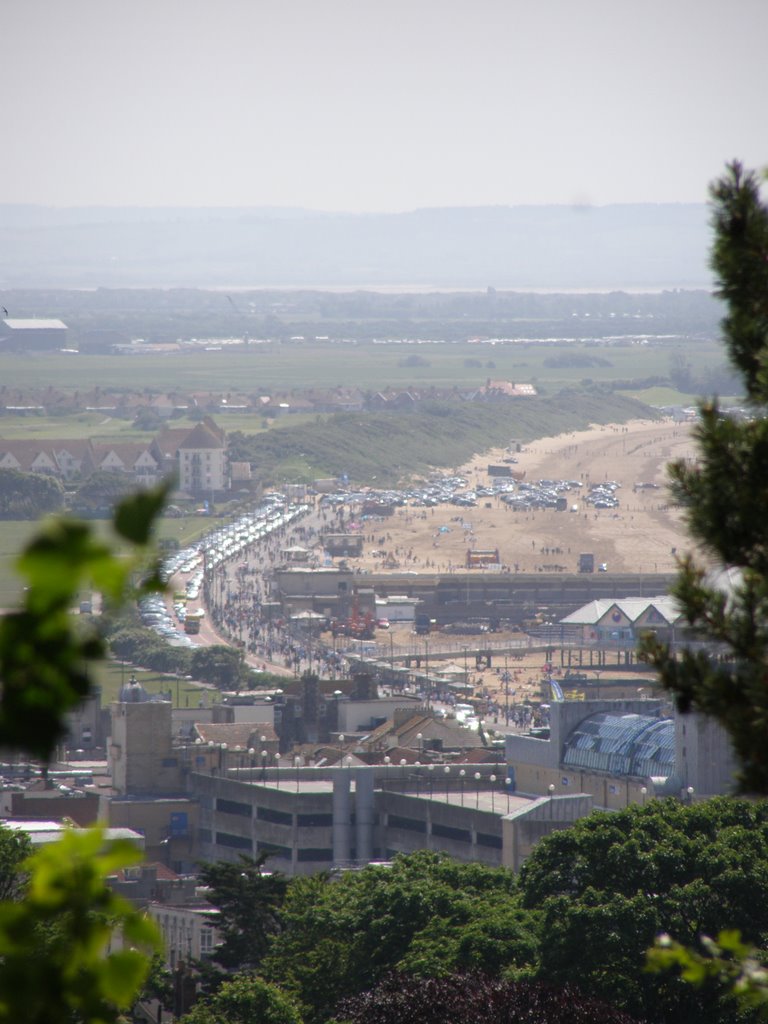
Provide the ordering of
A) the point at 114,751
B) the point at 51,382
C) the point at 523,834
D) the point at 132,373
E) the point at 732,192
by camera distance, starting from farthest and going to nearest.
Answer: the point at 132,373
the point at 51,382
the point at 114,751
the point at 523,834
the point at 732,192

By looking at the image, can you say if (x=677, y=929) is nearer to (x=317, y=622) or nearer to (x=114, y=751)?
(x=114, y=751)

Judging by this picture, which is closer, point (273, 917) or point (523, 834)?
point (273, 917)

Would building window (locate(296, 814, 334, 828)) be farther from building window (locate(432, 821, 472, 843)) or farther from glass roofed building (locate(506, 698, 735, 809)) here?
glass roofed building (locate(506, 698, 735, 809))

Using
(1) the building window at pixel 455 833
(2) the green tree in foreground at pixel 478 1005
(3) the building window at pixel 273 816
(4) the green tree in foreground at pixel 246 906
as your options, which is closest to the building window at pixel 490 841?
(1) the building window at pixel 455 833

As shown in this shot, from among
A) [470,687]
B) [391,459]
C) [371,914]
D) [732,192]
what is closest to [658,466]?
[391,459]

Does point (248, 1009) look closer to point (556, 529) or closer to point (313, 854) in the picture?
point (313, 854)

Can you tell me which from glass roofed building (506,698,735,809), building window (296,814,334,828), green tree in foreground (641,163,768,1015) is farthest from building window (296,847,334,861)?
green tree in foreground (641,163,768,1015)

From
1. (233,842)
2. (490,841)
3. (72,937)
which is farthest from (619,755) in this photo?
(72,937)

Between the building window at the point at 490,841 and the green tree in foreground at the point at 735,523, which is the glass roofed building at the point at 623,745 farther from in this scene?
the green tree in foreground at the point at 735,523
